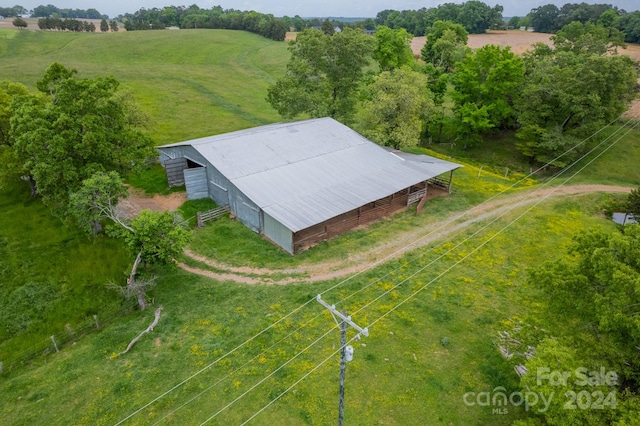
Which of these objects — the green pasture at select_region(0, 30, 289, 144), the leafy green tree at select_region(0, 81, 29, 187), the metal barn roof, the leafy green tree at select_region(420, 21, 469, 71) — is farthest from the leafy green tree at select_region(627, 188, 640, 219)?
the leafy green tree at select_region(0, 81, 29, 187)

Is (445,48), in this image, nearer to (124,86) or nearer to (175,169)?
(175,169)

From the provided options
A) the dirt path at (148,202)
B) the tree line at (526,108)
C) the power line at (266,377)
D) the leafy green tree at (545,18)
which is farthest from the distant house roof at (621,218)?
the leafy green tree at (545,18)

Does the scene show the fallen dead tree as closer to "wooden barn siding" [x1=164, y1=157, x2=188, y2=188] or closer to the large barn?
the large barn

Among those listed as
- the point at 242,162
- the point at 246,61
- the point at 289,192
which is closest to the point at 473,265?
the point at 289,192

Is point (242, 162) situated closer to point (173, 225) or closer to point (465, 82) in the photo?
point (173, 225)

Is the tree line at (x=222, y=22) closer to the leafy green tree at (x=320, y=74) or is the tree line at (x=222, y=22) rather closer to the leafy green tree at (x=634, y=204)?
the leafy green tree at (x=320, y=74)
